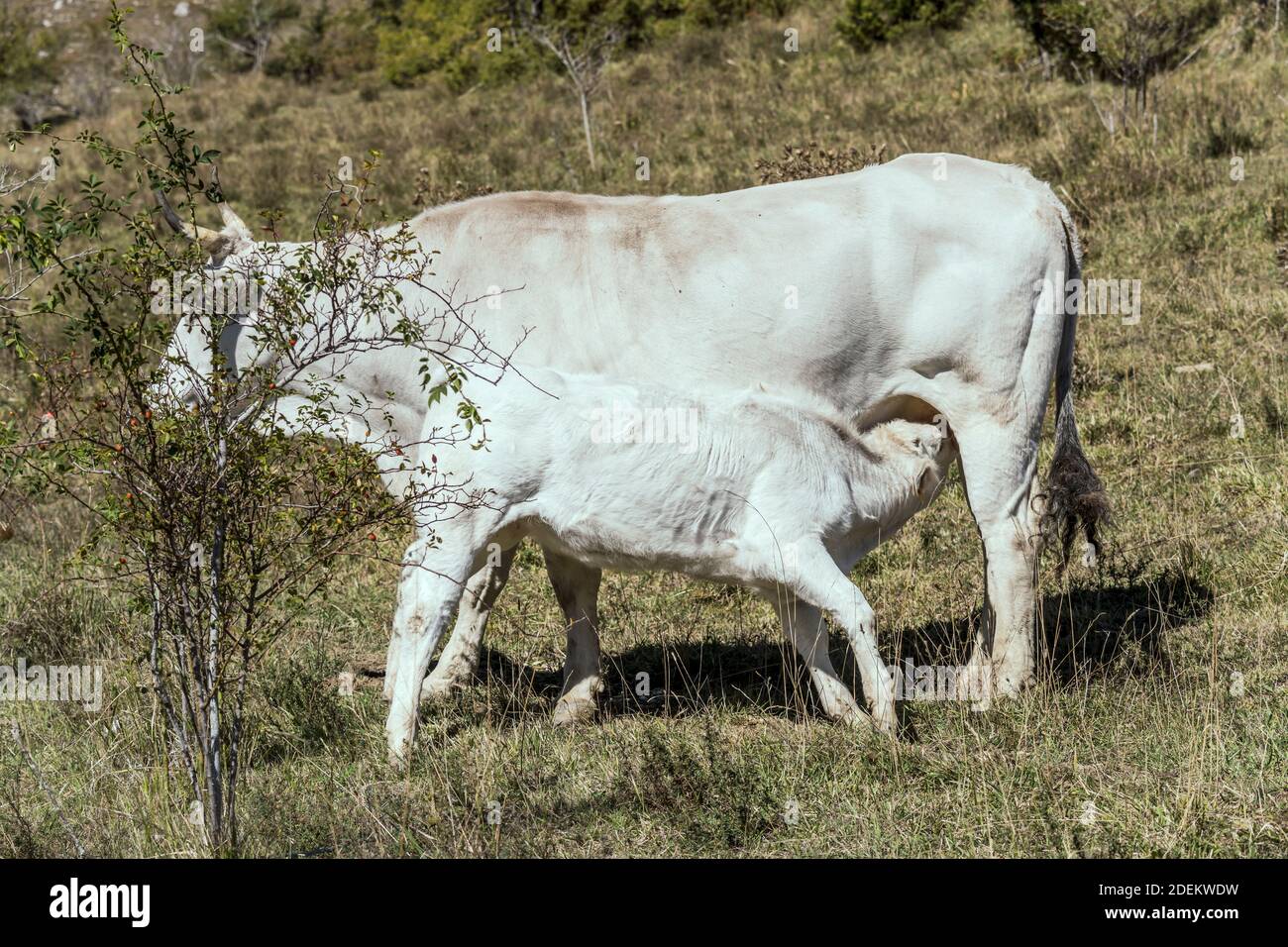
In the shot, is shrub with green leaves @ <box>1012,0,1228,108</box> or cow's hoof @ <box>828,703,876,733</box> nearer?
cow's hoof @ <box>828,703,876,733</box>

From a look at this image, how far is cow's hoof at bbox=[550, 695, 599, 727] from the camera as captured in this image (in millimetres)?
6188

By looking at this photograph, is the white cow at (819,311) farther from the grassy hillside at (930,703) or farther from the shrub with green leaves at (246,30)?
the shrub with green leaves at (246,30)

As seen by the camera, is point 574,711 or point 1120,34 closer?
point 574,711

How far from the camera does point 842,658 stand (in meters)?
6.94

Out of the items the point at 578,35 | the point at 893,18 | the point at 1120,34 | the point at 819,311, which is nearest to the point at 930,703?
the point at 819,311

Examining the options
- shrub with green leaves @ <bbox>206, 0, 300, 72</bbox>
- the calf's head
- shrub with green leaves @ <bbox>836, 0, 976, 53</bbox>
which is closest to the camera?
the calf's head

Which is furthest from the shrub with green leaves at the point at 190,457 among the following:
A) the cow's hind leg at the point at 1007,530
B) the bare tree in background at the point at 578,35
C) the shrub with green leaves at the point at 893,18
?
the shrub with green leaves at the point at 893,18

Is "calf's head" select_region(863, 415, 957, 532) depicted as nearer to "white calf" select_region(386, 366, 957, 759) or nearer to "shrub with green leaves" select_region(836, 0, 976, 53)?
"white calf" select_region(386, 366, 957, 759)

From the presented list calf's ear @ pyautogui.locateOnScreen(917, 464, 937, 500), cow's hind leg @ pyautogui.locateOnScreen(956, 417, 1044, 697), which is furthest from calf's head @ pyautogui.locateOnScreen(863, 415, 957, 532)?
cow's hind leg @ pyautogui.locateOnScreen(956, 417, 1044, 697)

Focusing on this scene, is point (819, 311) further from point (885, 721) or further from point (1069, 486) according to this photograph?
point (885, 721)

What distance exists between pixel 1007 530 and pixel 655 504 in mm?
1856

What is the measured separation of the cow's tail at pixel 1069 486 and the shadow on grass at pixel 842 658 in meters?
0.39
